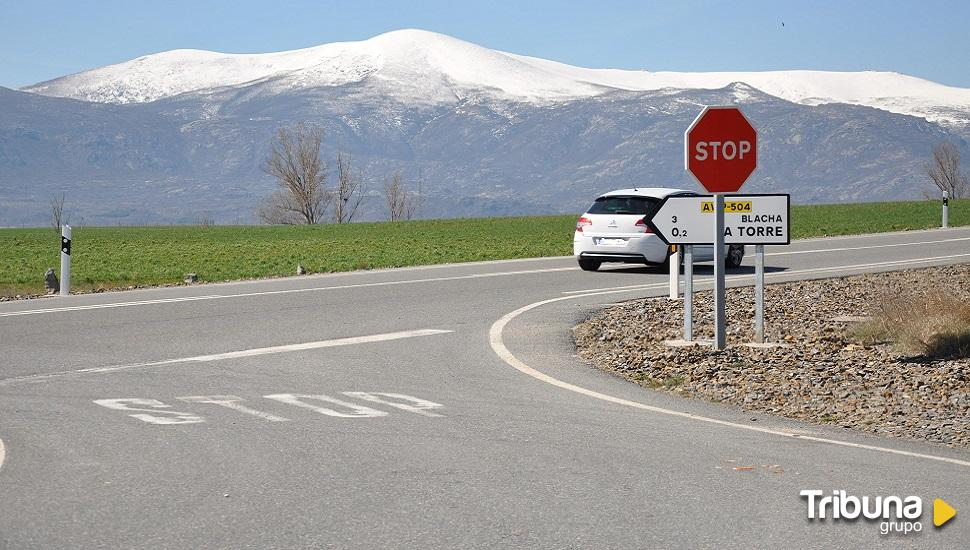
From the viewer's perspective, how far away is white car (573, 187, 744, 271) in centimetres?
2338

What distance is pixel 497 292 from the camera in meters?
19.9

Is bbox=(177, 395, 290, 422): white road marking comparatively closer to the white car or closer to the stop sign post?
the stop sign post

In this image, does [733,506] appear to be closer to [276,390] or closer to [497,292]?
[276,390]

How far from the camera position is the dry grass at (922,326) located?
484 inches

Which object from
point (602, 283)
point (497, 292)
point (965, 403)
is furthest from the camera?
point (602, 283)

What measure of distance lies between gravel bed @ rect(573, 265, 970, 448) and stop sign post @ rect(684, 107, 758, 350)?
1.19 meters

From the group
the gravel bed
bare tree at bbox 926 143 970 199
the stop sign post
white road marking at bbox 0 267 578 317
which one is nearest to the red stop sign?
the stop sign post

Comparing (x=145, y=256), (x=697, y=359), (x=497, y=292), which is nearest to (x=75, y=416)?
(x=697, y=359)

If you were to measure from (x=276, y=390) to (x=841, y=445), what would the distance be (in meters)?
4.62

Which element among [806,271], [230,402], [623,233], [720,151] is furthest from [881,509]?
[806,271]

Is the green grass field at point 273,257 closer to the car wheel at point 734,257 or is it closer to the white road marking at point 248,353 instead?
the car wheel at point 734,257

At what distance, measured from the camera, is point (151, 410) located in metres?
9.48

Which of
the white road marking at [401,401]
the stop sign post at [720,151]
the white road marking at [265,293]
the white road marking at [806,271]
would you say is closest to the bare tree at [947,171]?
the white road marking at [806,271]

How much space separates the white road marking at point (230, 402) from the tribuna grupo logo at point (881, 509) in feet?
13.2
